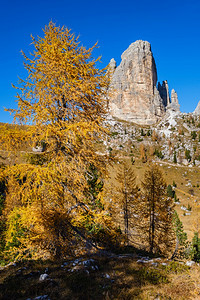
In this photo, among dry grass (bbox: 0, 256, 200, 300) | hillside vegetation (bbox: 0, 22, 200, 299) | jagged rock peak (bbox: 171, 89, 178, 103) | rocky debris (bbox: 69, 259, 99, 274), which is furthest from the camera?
jagged rock peak (bbox: 171, 89, 178, 103)

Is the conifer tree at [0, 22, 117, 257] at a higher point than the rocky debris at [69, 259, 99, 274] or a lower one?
higher

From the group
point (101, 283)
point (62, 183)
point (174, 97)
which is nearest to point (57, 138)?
point (62, 183)

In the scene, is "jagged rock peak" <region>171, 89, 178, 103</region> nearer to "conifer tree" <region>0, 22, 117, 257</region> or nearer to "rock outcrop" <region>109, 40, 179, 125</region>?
"rock outcrop" <region>109, 40, 179, 125</region>

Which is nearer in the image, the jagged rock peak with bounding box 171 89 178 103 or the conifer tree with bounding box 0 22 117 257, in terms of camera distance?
the conifer tree with bounding box 0 22 117 257

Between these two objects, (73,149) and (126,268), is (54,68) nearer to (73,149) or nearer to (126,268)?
(73,149)

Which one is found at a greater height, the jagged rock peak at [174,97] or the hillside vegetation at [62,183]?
the jagged rock peak at [174,97]

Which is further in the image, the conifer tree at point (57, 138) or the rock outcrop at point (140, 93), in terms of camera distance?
the rock outcrop at point (140, 93)

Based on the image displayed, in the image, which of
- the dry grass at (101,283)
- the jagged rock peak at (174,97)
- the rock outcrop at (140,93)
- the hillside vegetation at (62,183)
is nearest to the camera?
the dry grass at (101,283)

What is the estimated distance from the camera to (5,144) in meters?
5.21

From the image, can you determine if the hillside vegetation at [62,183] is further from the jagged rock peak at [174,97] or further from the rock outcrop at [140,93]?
the jagged rock peak at [174,97]

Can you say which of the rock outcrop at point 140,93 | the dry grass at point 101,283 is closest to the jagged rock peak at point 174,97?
the rock outcrop at point 140,93

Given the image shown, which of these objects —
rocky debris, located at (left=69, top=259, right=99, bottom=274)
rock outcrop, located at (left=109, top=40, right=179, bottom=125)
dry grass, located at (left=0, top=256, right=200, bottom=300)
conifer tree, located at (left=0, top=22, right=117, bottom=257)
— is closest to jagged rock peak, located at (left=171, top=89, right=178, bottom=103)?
rock outcrop, located at (left=109, top=40, right=179, bottom=125)

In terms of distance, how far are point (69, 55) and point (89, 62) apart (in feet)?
2.58

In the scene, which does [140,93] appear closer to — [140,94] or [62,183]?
[140,94]
